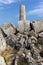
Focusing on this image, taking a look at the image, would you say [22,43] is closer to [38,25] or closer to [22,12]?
[38,25]

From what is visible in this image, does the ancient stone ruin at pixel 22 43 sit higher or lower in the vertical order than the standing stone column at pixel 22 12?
lower

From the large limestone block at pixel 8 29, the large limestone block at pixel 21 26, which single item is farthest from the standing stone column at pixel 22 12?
the large limestone block at pixel 8 29

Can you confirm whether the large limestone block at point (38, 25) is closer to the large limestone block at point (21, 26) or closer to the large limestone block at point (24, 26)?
the large limestone block at point (24, 26)

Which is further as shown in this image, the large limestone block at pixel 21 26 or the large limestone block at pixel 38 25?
the large limestone block at pixel 21 26

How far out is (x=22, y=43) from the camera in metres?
38.5

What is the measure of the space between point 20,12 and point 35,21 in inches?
138

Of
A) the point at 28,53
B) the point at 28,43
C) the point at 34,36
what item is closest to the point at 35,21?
the point at 34,36

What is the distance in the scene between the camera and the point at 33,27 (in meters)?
44.0

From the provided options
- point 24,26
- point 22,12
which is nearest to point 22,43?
point 24,26

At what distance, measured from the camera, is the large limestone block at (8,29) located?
4307 centimetres

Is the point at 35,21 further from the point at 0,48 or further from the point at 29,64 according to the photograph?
the point at 29,64

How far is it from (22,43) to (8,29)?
5640 mm

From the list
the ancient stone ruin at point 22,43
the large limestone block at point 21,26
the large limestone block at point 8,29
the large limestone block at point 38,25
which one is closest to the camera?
the ancient stone ruin at point 22,43

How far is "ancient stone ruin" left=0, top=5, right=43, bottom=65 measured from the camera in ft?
113
